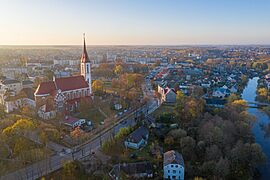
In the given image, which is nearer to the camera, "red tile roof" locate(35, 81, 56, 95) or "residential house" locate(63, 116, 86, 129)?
"residential house" locate(63, 116, 86, 129)

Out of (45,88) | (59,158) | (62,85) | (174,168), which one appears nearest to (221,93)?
(62,85)

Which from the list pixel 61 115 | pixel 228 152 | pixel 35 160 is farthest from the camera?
pixel 61 115

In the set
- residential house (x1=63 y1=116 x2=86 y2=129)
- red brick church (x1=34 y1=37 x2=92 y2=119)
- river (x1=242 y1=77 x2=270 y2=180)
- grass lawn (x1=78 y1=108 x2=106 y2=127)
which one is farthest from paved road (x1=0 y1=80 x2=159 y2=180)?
river (x1=242 y1=77 x2=270 y2=180)

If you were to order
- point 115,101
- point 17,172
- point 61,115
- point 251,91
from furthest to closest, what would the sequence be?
point 251,91 → point 115,101 → point 61,115 → point 17,172

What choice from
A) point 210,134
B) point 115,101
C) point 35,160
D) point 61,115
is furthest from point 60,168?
point 115,101

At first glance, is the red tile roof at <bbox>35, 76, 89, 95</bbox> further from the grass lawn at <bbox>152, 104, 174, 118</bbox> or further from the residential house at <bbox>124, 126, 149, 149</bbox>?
the residential house at <bbox>124, 126, 149, 149</bbox>

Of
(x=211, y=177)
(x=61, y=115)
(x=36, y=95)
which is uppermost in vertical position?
(x=36, y=95)

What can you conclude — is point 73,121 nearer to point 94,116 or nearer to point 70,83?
point 94,116

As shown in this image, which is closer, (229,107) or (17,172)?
(17,172)

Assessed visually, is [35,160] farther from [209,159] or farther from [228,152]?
[228,152]

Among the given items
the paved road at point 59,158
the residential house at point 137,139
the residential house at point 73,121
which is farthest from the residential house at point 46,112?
the residential house at point 137,139
